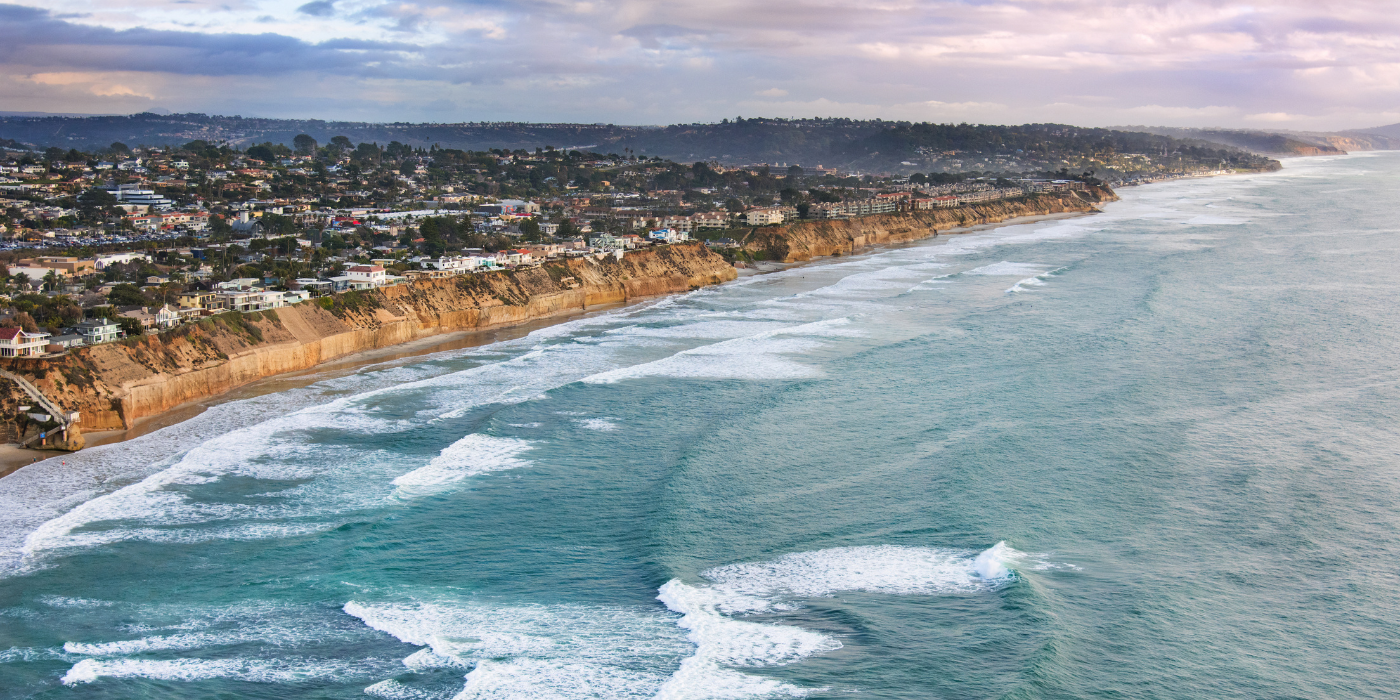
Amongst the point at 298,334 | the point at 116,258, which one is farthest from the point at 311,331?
the point at 116,258

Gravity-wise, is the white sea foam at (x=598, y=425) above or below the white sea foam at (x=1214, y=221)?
below

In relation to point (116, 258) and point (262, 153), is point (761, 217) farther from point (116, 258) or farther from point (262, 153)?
point (262, 153)

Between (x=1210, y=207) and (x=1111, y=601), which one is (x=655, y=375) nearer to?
(x=1111, y=601)

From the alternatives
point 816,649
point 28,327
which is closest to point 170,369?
point 28,327

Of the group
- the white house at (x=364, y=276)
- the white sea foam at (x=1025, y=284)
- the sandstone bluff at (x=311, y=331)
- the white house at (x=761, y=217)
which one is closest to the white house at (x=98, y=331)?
the sandstone bluff at (x=311, y=331)

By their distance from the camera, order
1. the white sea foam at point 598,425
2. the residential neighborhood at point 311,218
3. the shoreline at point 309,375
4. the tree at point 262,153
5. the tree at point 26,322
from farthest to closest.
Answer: the tree at point 262,153 → the residential neighborhood at point 311,218 → the tree at point 26,322 → the white sea foam at point 598,425 → the shoreline at point 309,375

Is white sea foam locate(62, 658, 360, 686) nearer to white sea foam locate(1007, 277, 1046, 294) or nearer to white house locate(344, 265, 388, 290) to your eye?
white house locate(344, 265, 388, 290)

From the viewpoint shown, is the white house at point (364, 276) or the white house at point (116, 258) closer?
the white house at point (364, 276)

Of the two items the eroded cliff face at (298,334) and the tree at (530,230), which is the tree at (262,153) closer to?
the tree at (530,230)
